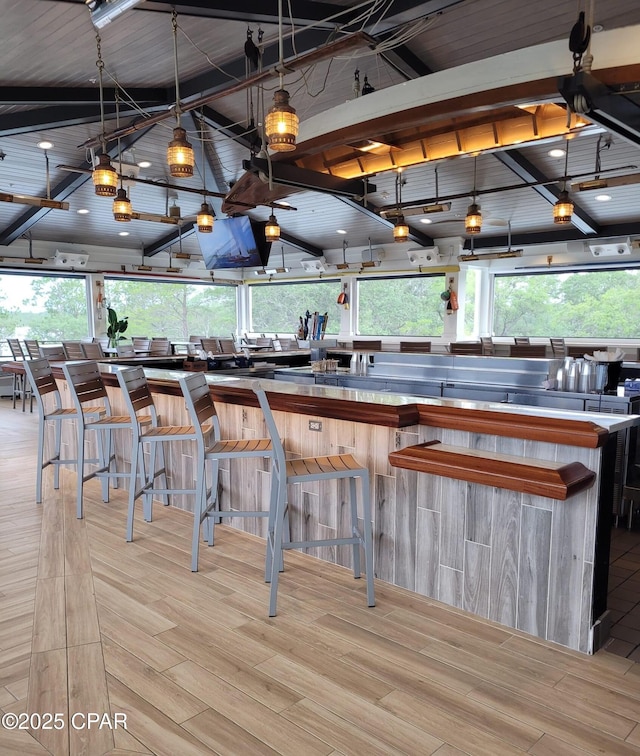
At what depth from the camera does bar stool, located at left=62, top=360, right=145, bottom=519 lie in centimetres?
359

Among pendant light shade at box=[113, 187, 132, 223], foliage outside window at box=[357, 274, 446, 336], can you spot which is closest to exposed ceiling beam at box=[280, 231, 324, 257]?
foliage outside window at box=[357, 274, 446, 336]

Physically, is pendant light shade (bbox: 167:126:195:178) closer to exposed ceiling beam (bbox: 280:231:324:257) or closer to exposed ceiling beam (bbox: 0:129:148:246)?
exposed ceiling beam (bbox: 0:129:148:246)

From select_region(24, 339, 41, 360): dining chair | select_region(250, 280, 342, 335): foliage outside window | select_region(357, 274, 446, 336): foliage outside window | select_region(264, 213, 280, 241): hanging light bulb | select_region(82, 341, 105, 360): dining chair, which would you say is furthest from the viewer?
select_region(250, 280, 342, 335): foliage outside window

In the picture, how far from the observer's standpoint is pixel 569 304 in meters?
11.0

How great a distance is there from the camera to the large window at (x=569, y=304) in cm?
1026

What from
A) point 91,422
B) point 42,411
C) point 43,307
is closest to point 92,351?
point 43,307

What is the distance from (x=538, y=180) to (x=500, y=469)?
7.26 m

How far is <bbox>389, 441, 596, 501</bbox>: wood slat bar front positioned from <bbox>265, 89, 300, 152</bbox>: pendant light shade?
5.93 ft

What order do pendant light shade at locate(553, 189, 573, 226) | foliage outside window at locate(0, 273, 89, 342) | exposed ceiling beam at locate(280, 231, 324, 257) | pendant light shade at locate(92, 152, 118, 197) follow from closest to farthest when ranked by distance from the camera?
pendant light shade at locate(92, 152, 118, 197) → pendant light shade at locate(553, 189, 573, 226) → foliage outside window at locate(0, 273, 89, 342) → exposed ceiling beam at locate(280, 231, 324, 257)

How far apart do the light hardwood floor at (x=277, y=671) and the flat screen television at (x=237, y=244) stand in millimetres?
5308

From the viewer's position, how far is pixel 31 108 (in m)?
6.38

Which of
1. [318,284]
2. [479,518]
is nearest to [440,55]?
[479,518]

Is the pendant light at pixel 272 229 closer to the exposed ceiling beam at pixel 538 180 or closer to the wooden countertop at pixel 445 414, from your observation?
the exposed ceiling beam at pixel 538 180

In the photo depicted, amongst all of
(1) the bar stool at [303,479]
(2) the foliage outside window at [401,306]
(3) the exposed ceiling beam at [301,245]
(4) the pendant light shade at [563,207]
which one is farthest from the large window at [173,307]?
(1) the bar stool at [303,479]
